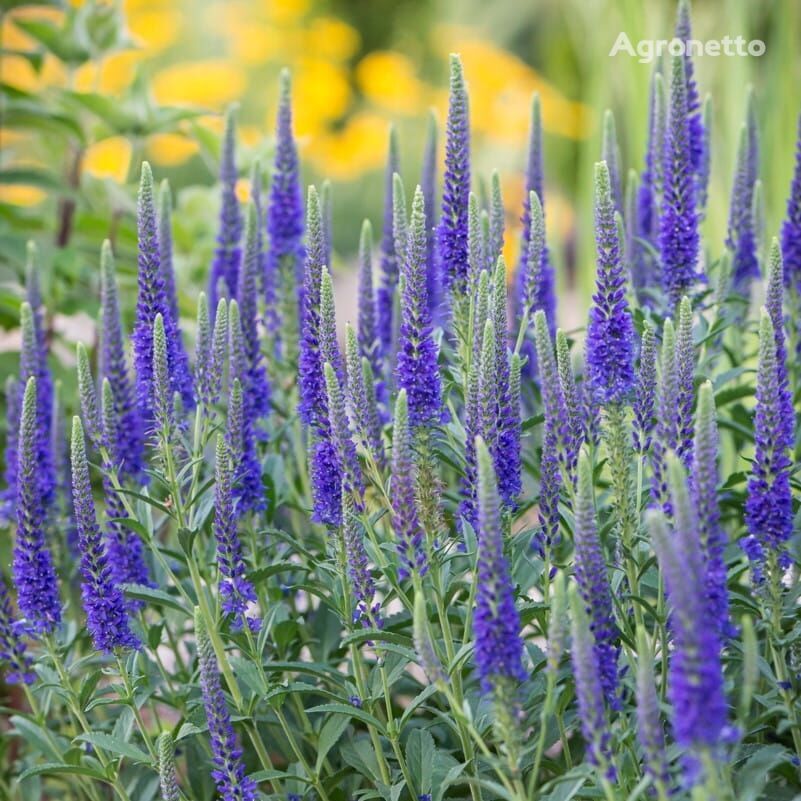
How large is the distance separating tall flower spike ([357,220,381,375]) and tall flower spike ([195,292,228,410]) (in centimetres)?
58

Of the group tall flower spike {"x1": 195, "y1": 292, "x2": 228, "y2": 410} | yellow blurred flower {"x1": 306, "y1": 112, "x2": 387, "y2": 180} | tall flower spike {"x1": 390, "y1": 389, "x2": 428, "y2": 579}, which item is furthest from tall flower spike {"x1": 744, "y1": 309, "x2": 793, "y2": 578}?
yellow blurred flower {"x1": 306, "y1": 112, "x2": 387, "y2": 180}

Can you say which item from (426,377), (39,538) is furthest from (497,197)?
(39,538)

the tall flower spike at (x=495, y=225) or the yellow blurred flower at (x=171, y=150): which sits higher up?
the yellow blurred flower at (x=171, y=150)

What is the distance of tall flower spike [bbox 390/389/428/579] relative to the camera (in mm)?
2361

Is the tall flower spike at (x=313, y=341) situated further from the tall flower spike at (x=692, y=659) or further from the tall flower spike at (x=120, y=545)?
the tall flower spike at (x=692, y=659)

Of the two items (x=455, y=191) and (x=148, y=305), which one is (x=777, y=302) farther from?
(x=148, y=305)

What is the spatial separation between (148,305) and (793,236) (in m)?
1.93

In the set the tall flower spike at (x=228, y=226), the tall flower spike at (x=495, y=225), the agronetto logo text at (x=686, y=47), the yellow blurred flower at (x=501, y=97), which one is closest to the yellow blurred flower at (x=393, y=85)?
the yellow blurred flower at (x=501, y=97)

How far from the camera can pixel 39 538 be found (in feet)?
9.37

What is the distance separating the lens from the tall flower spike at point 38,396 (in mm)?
3232

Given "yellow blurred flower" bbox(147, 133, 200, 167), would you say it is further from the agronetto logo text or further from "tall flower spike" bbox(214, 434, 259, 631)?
"tall flower spike" bbox(214, 434, 259, 631)

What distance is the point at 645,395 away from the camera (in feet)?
8.87

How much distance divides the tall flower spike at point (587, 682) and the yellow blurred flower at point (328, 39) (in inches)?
516

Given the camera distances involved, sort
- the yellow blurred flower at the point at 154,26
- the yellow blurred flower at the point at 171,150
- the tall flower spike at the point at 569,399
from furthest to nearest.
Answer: the yellow blurred flower at the point at 154,26 → the yellow blurred flower at the point at 171,150 → the tall flower spike at the point at 569,399
